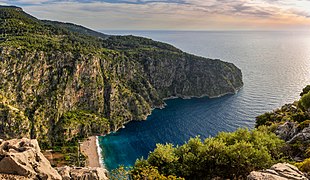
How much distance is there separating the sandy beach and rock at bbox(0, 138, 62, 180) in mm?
86629

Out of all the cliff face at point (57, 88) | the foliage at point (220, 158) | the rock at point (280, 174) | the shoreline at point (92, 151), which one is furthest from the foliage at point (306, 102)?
the cliff face at point (57, 88)

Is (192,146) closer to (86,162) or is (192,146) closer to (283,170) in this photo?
(283,170)

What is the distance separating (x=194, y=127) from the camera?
472 ft

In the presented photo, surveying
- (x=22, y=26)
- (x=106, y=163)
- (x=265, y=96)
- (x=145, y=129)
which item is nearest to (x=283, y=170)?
(x=106, y=163)

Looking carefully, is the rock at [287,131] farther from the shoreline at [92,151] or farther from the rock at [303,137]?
the shoreline at [92,151]

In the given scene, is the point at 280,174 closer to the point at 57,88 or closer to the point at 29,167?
the point at 29,167

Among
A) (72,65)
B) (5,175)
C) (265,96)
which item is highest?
(5,175)

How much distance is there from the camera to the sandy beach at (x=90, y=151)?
369ft

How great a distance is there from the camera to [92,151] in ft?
409

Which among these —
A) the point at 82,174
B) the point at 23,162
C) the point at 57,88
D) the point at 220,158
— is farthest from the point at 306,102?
the point at 57,88

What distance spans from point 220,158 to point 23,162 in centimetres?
2938

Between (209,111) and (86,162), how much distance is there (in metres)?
87.2

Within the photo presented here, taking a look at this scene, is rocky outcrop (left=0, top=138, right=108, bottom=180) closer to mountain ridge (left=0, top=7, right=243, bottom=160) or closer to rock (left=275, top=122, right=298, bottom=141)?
rock (left=275, top=122, right=298, bottom=141)

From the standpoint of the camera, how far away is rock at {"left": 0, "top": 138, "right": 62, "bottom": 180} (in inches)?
950
